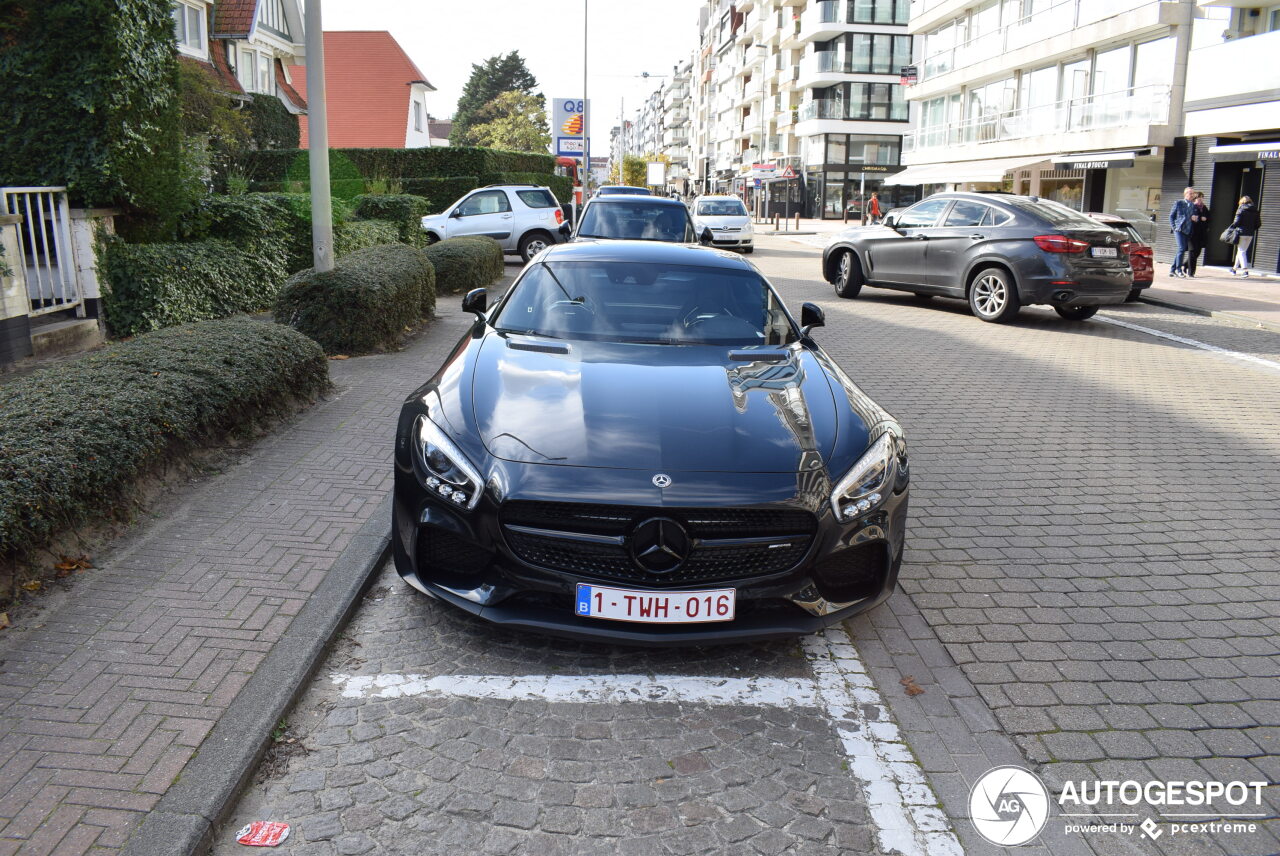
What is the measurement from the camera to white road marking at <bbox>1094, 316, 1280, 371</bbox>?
36.0 ft

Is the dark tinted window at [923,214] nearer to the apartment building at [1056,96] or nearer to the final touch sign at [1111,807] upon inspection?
the final touch sign at [1111,807]

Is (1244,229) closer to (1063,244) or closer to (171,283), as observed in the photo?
(1063,244)

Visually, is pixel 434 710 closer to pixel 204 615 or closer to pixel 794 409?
pixel 204 615

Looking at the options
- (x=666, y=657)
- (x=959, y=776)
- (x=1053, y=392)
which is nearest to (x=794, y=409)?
(x=666, y=657)

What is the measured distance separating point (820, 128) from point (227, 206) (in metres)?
55.6

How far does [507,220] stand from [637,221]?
8212 mm

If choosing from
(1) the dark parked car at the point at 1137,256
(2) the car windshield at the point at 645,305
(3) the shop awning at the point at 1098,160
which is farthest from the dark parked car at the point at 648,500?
(3) the shop awning at the point at 1098,160

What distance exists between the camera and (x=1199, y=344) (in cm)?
1238

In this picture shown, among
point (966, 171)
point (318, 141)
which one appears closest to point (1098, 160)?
point (966, 171)

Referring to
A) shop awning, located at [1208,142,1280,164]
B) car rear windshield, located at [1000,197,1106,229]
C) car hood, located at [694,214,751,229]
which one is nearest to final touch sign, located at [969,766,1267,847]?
car rear windshield, located at [1000,197,1106,229]

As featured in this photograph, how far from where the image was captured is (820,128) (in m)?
61.6

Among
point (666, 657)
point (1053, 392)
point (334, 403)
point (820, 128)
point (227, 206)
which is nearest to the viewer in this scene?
point (666, 657)

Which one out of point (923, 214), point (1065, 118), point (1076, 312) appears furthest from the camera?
point (1065, 118)

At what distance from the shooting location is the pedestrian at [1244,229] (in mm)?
20281
